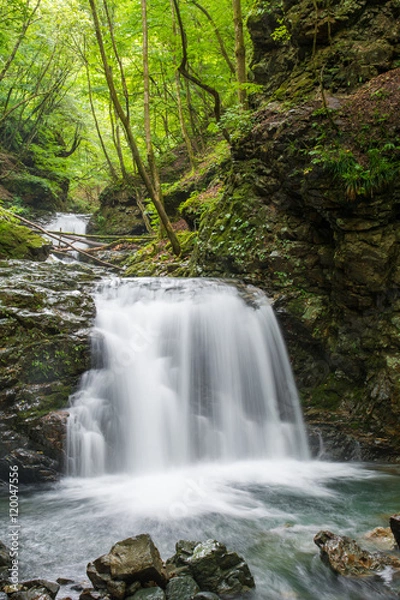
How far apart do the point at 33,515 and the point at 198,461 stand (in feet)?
8.26

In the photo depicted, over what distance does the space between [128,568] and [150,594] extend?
8.9 inches

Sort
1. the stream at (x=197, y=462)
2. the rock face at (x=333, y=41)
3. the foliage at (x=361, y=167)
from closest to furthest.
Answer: the stream at (x=197, y=462), the foliage at (x=361, y=167), the rock face at (x=333, y=41)

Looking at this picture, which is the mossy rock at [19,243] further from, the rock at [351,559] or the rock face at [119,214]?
the rock at [351,559]

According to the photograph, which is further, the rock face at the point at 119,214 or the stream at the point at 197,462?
the rock face at the point at 119,214

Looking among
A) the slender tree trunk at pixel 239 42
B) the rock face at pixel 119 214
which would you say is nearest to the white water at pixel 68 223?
the rock face at pixel 119 214

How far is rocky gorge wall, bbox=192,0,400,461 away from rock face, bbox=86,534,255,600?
4060 millimetres

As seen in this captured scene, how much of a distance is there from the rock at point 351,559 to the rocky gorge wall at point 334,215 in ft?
10.9

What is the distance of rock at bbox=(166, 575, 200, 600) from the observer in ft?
8.85

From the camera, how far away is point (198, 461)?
20.0ft

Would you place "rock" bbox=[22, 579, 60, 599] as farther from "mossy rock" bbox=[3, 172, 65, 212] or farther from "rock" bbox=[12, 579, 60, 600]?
"mossy rock" bbox=[3, 172, 65, 212]

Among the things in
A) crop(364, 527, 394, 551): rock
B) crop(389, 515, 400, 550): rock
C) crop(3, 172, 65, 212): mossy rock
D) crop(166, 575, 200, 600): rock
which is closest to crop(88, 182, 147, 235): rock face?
crop(3, 172, 65, 212): mossy rock

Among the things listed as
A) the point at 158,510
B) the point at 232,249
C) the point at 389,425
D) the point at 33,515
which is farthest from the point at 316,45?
the point at 33,515

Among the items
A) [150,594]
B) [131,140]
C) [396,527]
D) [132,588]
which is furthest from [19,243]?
[396,527]

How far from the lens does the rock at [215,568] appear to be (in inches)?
113
